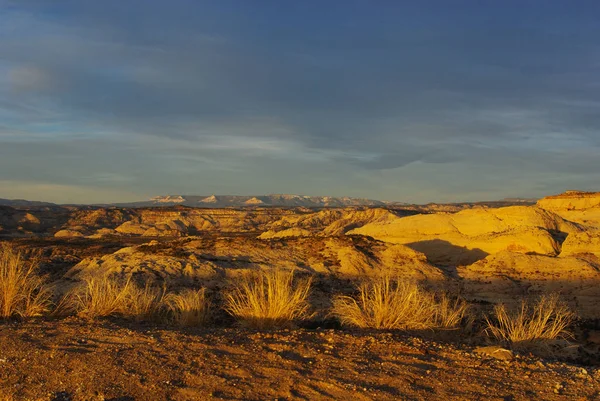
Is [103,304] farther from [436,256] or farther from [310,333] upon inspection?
[436,256]

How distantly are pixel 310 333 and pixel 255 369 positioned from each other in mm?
1900

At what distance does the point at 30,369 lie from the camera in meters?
4.72

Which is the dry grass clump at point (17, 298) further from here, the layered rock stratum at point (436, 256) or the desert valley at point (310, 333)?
the layered rock stratum at point (436, 256)

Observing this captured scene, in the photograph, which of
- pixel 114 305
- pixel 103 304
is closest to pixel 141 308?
pixel 114 305

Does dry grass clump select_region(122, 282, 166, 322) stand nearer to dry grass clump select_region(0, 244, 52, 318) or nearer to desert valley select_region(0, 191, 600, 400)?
desert valley select_region(0, 191, 600, 400)

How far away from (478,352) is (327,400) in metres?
2.81

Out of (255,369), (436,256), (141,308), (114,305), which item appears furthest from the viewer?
(436,256)

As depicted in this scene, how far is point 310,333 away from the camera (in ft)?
22.5

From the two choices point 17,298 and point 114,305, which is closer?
point 17,298

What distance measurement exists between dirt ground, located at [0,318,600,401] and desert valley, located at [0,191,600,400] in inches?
0.8

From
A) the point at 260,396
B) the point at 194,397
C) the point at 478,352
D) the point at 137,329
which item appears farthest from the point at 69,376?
the point at 478,352

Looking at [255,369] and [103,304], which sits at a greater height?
[255,369]

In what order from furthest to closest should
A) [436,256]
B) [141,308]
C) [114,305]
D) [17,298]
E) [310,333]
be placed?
[436,256], [141,308], [114,305], [17,298], [310,333]

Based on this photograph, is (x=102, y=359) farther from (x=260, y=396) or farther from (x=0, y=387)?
(x=260, y=396)
